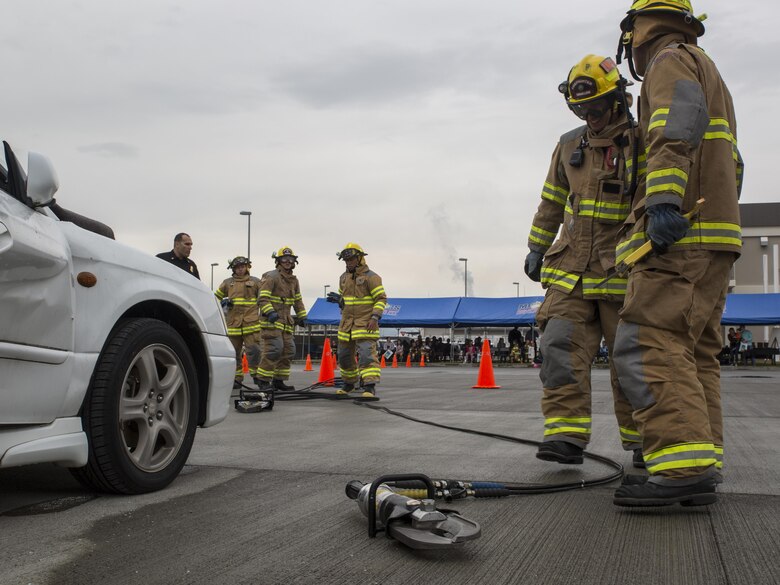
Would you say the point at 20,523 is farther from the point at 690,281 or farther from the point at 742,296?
the point at 742,296

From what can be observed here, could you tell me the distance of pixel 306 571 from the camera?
2.23m

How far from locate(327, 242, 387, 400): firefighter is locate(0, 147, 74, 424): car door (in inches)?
289

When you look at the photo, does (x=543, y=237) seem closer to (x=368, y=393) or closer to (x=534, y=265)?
(x=534, y=265)

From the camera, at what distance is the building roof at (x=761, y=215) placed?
62.6 meters

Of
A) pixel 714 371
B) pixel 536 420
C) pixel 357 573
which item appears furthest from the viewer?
pixel 536 420

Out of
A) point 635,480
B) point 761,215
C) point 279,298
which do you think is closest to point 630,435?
point 635,480

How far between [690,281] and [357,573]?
184cm

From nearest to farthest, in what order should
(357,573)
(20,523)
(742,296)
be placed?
(357,573)
(20,523)
(742,296)

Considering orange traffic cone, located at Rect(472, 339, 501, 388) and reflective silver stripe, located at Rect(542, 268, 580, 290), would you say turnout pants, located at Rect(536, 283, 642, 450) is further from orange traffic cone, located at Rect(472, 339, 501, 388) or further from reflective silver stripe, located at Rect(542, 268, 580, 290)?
orange traffic cone, located at Rect(472, 339, 501, 388)

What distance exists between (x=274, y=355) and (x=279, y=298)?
955mm

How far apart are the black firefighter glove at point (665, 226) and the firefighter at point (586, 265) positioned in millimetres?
864

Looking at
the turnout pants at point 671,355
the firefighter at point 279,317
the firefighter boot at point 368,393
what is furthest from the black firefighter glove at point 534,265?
the firefighter at point 279,317

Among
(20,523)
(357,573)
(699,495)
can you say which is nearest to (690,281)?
(699,495)

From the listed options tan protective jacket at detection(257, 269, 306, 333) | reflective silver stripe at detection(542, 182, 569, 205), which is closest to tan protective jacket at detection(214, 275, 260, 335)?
tan protective jacket at detection(257, 269, 306, 333)
